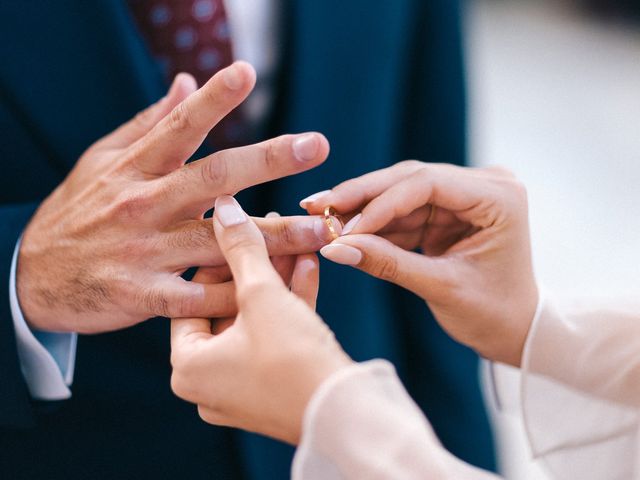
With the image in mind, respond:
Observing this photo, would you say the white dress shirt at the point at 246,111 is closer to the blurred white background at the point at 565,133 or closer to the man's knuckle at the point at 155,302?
the man's knuckle at the point at 155,302

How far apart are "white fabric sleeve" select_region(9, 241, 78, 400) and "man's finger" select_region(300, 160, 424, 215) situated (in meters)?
0.34

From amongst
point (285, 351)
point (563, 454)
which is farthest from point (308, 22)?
point (563, 454)

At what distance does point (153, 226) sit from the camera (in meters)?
0.66

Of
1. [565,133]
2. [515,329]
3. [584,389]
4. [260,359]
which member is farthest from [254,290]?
[565,133]

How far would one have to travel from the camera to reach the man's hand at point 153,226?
62 cm

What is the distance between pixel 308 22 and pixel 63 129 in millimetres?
333

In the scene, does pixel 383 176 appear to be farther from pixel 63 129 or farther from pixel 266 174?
pixel 63 129

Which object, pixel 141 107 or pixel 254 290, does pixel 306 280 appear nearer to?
pixel 254 290

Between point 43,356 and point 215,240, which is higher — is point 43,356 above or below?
below

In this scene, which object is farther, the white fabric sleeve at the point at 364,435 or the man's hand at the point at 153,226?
the man's hand at the point at 153,226

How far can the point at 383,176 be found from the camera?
707 mm

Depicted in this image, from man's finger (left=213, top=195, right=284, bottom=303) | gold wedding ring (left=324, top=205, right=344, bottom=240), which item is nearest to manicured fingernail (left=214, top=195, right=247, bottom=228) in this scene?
man's finger (left=213, top=195, right=284, bottom=303)

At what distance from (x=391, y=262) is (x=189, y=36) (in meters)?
0.39

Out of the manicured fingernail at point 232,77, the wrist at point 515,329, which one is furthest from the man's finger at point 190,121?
the wrist at point 515,329
